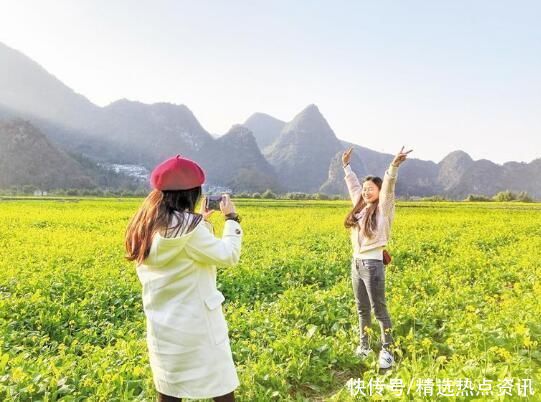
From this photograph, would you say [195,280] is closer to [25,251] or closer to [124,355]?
[124,355]

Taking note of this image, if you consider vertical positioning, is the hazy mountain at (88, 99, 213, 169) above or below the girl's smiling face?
above

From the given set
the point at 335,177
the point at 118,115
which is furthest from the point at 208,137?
the point at 335,177

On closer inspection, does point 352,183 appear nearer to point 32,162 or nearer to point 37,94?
point 32,162

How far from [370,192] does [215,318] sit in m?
2.97

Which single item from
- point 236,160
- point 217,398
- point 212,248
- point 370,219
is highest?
point 236,160

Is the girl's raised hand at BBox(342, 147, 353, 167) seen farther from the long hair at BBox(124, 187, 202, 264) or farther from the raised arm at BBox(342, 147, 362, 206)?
the long hair at BBox(124, 187, 202, 264)

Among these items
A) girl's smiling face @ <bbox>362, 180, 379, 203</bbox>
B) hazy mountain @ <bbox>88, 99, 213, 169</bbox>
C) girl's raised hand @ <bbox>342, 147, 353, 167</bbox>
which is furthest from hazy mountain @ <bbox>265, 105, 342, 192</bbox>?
girl's smiling face @ <bbox>362, 180, 379, 203</bbox>

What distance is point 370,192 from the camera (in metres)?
5.46

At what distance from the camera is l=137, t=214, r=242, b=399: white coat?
9.63 ft

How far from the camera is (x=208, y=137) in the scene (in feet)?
637

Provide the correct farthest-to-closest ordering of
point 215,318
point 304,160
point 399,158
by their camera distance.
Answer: point 304,160, point 399,158, point 215,318

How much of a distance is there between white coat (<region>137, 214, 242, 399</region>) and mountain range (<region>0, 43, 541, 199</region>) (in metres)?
140

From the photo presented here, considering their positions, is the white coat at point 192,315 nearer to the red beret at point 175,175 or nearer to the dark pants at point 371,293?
the red beret at point 175,175

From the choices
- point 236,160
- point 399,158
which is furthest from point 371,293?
point 236,160
